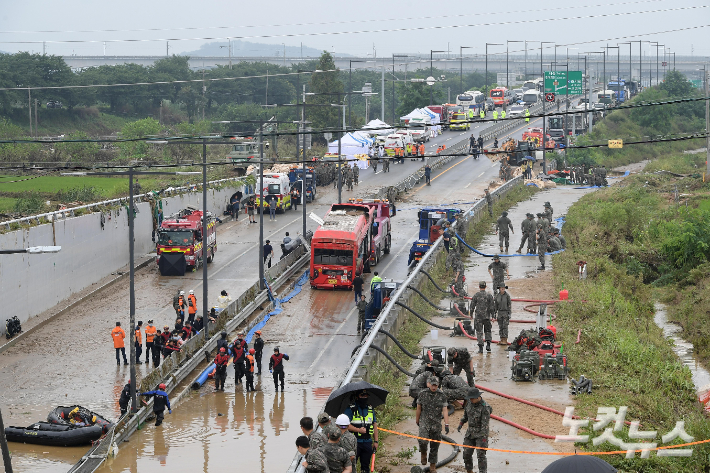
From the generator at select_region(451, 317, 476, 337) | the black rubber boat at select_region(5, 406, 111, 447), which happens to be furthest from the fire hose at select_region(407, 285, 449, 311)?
the black rubber boat at select_region(5, 406, 111, 447)

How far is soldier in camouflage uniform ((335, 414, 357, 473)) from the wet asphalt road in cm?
935

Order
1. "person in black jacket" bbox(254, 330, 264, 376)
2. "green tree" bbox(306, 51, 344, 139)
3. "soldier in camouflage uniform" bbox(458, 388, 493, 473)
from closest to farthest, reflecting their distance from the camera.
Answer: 1. "soldier in camouflage uniform" bbox(458, 388, 493, 473)
2. "person in black jacket" bbox(254, 330, 264, 376)
3. "green tree" bbox(306, 51, 344, 139)

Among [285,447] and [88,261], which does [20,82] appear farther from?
[285,447]

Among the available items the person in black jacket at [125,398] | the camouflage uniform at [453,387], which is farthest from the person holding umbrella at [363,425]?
the person in black jacket at [125,398]

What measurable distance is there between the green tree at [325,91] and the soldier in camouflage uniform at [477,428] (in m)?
79.7

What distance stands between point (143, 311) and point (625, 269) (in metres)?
21.6

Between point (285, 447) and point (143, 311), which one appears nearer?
point (285, 447)

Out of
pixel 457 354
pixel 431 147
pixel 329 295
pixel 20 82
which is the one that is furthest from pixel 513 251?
pixel 20 82

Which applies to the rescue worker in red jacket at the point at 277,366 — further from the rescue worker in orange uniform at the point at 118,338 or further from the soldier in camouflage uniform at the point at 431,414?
the soldier in camouflage uniform at the point at 431,414

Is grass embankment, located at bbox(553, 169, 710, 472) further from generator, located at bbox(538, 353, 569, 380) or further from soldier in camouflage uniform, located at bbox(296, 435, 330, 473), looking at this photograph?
soldier in camouflage uniform, located at bbox(296, 435, 330, 473)

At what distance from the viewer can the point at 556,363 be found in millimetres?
21547

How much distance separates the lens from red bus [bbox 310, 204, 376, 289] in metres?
41.1

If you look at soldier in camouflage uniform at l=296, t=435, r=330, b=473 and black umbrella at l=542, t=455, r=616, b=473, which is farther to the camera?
soldier in camouflage uniform at l=296, t=435, r=330, b=473

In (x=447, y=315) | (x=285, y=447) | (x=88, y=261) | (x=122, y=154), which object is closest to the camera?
(x=285, y=447)
